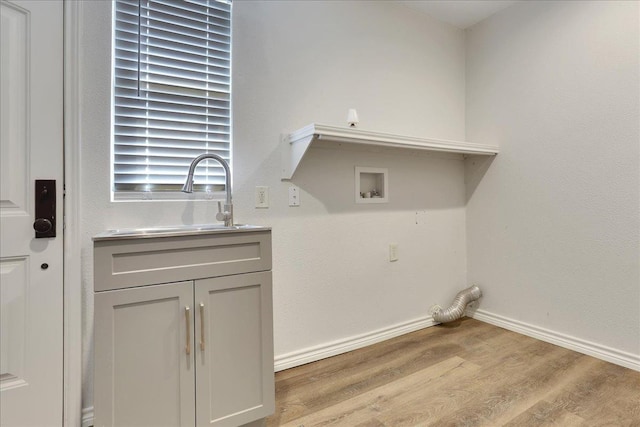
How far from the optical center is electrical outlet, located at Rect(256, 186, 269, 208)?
6.22ft

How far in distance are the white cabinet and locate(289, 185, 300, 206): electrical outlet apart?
1.94 feet

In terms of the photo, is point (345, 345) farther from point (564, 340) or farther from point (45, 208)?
point (45, 208)

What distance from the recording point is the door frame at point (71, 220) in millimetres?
1394

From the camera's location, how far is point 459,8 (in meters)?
2.55

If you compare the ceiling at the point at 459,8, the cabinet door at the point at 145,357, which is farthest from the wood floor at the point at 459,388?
the ceiling at the point at 459,8

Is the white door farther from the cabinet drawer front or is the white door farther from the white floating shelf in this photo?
the white floating shelf

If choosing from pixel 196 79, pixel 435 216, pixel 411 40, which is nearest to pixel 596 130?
pixel 435 216

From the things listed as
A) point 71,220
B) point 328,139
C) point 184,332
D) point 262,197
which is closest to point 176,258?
point 184,332

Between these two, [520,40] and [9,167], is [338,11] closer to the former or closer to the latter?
[520,40]

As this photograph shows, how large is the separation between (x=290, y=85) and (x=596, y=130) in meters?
1.99

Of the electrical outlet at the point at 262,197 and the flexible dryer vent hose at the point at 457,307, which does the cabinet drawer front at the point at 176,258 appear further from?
the flexible dryer vent hose at the point at 457,307

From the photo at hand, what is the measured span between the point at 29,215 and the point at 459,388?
86.6 inches

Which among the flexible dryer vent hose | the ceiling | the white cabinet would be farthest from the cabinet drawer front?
the ceiling

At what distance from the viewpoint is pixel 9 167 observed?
4.25 feet
